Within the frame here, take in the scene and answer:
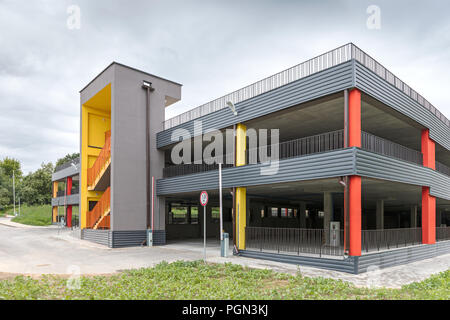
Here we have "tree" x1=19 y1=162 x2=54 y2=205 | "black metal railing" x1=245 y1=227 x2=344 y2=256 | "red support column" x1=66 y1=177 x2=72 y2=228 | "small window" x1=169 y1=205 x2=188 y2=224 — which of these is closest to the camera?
"black metal railing" x1=245 y1=227 x2=344 y2=256

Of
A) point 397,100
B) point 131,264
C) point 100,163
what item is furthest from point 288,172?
point 100,163

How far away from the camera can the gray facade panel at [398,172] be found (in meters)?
12.3

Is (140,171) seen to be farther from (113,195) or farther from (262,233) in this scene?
(262,233)

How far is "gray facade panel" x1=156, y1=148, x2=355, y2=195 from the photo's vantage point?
12273 mm

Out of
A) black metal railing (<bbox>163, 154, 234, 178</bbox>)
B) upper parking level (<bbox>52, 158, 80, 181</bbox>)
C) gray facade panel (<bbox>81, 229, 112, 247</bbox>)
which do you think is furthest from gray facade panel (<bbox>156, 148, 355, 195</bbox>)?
upper parking level (<bbox>52, 158, 80, 181</bbox>)

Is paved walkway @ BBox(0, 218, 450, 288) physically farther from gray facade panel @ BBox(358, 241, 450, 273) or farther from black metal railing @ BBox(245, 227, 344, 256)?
black metal railing @ BBox(245, 227, 344, 256)

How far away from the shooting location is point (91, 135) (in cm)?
2580

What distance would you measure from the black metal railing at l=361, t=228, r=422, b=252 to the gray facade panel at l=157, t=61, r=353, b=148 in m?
5.57

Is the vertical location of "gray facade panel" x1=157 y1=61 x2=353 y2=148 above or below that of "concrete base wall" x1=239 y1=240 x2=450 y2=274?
above

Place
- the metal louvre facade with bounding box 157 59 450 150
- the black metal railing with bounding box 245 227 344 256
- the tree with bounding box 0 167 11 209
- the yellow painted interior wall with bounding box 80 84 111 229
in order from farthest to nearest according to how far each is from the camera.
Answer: the tree with bounding box 0 167 11 209, the yellow painted interior wall with bounding box 80 84 111 229, the black metal railing with bounding box 245 227 344 256, the metal louvre facade with bounding box 157 59 450 150

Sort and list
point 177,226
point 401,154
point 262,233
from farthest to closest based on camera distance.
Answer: point 177,226 < point 401,154 < point 262,233
